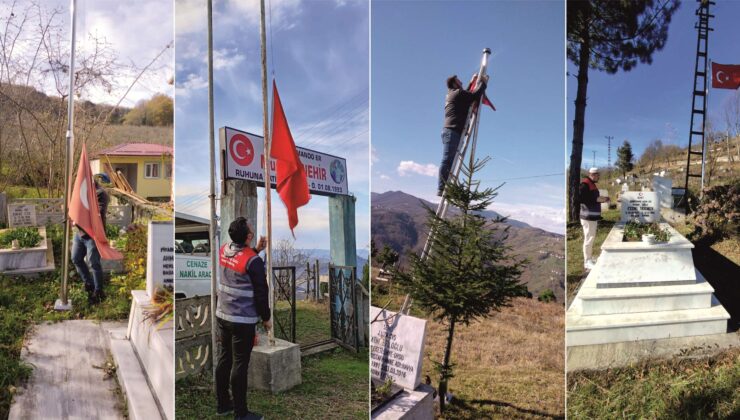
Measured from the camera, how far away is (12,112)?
6.50 m

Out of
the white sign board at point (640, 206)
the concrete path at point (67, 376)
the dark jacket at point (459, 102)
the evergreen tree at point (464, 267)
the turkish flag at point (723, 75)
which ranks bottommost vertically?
the concrete path at point (67, 376)

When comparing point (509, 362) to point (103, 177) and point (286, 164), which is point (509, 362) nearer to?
point (286, 164)

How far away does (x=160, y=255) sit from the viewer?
482cm

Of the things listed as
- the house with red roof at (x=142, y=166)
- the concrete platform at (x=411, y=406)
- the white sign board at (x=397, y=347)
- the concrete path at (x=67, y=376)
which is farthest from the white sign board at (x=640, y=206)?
the house with red roof at (x=142, y=166)

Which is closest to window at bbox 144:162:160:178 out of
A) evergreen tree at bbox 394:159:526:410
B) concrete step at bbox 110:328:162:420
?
concrete step at bbox 110:328:162:420

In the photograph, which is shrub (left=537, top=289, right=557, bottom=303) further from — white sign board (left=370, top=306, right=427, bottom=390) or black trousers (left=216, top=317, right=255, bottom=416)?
black trousers (left=216, top=317, right=255, bottom=416)

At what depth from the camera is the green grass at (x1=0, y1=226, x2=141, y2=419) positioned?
5277mm

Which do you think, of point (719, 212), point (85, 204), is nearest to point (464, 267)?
point (719, 212)

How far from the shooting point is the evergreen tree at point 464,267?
166 inches

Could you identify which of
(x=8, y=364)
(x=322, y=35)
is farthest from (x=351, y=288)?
(x=8, y=364)

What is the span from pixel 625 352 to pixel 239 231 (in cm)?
324

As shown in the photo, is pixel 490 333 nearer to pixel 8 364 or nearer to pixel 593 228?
pixel 593 228

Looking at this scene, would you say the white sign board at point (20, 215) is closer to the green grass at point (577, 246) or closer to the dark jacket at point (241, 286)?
the dark jacket at point (241, 286)

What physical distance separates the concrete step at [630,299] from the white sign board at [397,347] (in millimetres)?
1329
